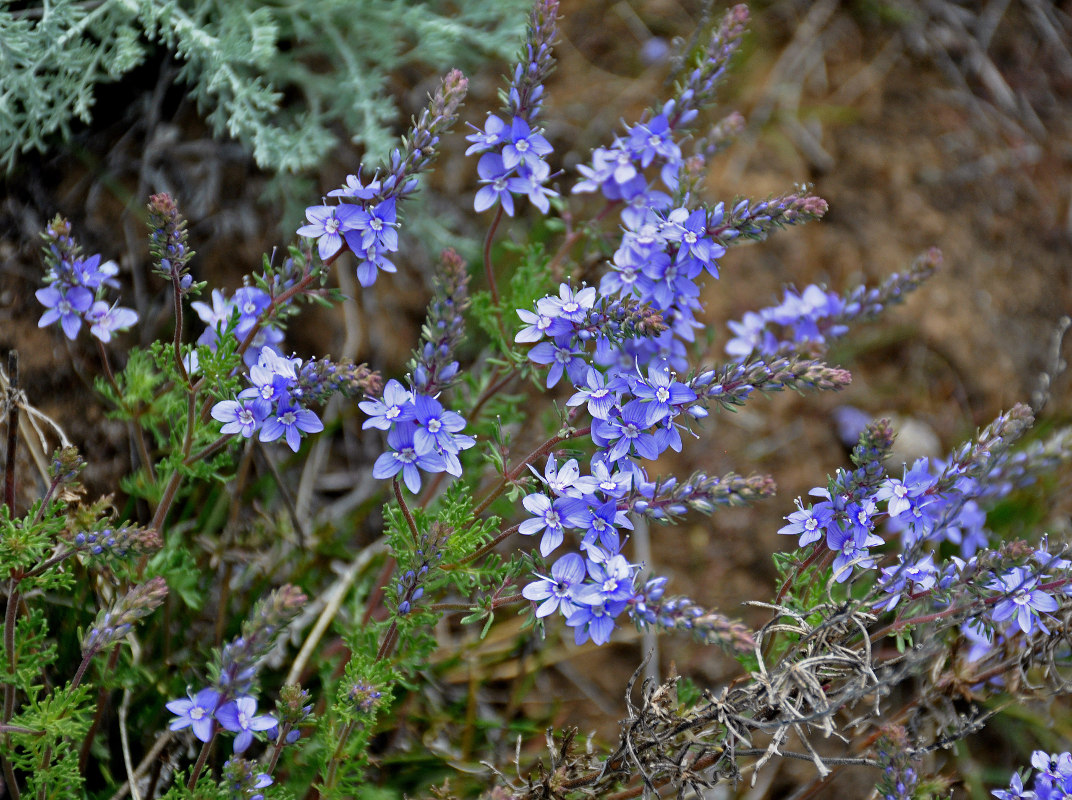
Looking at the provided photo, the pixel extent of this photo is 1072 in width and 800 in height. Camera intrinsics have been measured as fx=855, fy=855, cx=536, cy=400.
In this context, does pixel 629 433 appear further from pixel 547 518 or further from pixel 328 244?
pixel 328 244

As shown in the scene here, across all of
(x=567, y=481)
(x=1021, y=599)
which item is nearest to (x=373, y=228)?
(x=567, y=481)

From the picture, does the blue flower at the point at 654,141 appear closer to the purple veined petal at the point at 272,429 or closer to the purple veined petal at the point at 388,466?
the purple veined petal at the point at 388,466

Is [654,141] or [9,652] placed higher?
[654,141]

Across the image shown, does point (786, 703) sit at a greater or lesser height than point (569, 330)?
lesser

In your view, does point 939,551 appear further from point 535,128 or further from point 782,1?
point 782,1

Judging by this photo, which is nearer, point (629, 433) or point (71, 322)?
point (629, 433)

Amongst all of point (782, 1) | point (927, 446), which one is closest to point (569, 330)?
point (927, 446)
